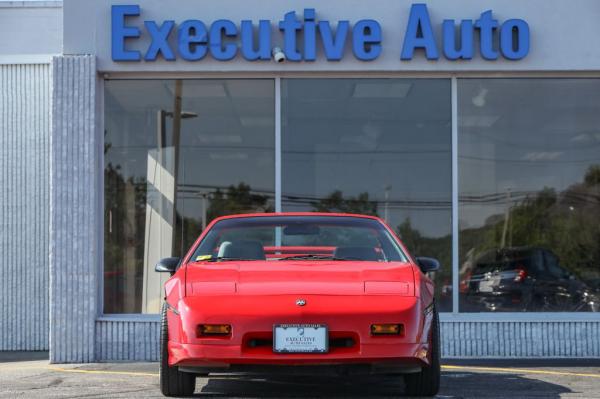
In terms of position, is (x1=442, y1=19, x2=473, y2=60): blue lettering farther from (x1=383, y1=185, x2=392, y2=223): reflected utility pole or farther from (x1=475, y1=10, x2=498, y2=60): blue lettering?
(x1=383, y1=185, x2=392, y2=223): reflected utility pole

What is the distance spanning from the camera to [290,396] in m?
6.74

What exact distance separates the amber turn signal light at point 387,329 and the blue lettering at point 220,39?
204 inches

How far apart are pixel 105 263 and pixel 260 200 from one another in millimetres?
1820

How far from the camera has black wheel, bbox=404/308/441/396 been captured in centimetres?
645

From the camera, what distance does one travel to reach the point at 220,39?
1055cm

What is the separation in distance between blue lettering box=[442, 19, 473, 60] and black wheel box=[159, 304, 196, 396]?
520 cm

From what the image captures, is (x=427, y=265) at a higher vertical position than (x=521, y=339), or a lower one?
higher

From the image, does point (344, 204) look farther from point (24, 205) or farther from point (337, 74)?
point (24, 205)

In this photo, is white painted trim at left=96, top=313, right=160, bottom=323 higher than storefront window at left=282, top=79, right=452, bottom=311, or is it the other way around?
storefront window at left=282, top=79, right=452, bottom=311

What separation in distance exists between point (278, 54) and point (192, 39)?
936mm

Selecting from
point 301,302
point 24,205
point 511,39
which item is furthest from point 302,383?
point 24,205

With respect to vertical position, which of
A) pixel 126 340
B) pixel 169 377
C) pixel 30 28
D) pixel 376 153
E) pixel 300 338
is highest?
pixel 30 28

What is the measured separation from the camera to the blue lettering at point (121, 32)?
34.4 feet

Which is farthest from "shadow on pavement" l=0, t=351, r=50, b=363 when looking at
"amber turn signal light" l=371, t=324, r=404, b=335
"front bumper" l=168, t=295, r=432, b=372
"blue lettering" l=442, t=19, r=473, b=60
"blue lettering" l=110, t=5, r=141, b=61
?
"amber turn signal light" l=371, t=324, r=404, b=335
